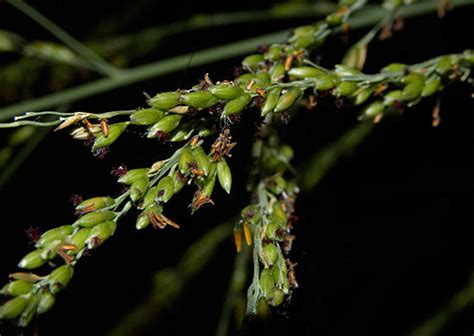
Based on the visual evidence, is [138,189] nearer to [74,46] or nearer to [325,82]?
[325,82]

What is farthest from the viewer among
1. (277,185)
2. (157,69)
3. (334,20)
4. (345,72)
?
(157,69)

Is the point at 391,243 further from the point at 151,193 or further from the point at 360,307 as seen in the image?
the point at 151,193

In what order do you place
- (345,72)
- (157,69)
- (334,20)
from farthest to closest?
1. (157,69)
2. (334,20)
3. (345,72)

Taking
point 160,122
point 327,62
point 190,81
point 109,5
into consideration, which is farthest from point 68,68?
point 160,122

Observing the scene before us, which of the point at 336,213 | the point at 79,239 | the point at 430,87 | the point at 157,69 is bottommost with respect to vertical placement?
the point at 336,213

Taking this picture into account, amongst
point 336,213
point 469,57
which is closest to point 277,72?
point 469,57

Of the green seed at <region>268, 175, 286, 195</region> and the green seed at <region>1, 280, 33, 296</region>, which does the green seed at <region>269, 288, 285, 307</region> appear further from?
the green seed at <region>1, 280, 33, 296</region>
